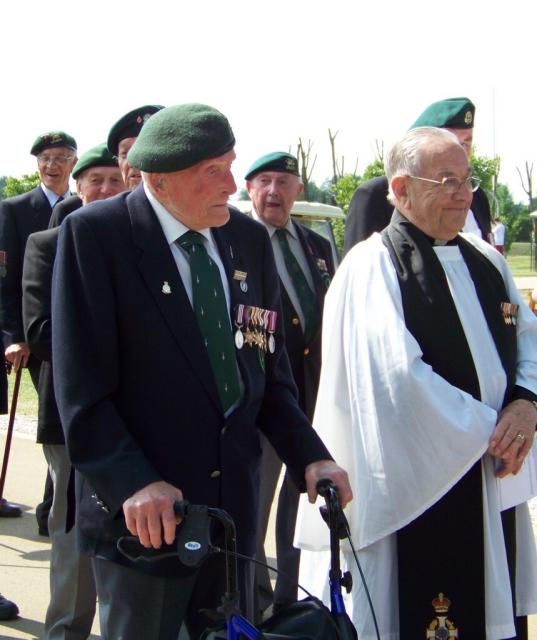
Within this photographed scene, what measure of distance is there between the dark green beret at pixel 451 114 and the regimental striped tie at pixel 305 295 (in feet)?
3.06

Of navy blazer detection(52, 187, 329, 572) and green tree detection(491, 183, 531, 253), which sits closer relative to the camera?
navy blazer detection(52, 187, 329, 572)

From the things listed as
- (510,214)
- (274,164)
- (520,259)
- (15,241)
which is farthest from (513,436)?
(510,214)

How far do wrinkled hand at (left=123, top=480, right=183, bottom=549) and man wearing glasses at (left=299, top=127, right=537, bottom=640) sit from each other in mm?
1307

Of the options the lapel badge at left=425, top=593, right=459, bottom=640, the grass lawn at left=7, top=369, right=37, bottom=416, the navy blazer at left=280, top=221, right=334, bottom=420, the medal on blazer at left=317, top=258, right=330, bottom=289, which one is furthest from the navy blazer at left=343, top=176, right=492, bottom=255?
the grass lawn at left=7, top=369, right=37, bottom=416

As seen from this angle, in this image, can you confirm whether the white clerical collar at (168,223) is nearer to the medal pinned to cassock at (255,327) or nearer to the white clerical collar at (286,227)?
the medal pinned to cassock at (255,327)

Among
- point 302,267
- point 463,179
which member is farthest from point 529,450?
point 302,267

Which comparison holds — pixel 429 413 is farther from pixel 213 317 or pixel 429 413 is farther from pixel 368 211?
pixel 368 211

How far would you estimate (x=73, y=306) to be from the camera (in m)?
2.64

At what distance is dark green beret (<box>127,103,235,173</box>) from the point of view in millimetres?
2709

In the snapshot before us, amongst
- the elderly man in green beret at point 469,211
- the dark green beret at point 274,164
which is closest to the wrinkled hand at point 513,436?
the elderly man in green beret at point 469,211

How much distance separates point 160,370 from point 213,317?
0.22m

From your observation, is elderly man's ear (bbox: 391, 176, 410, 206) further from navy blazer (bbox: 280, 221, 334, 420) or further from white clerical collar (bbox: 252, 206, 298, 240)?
white clerical collar (bbox: 252, 206, 298, 240)

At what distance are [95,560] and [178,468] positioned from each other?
1.13ft

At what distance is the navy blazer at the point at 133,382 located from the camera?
258 cm
